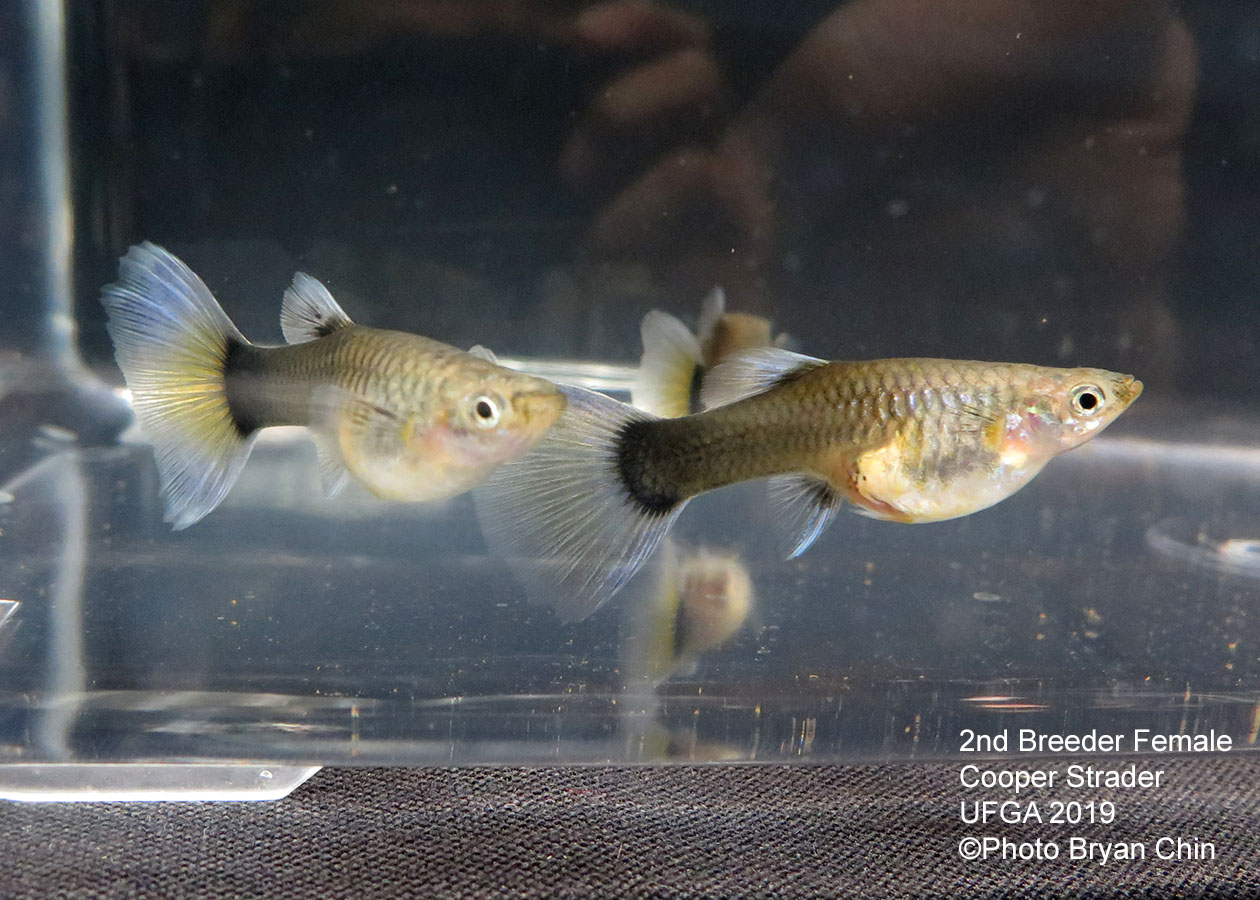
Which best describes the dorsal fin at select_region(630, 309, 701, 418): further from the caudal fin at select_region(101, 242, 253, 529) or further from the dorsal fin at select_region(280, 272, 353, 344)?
the caudal fin at select_region(101, 242, 253, 529)

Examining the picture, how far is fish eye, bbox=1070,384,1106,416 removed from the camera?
1.62m

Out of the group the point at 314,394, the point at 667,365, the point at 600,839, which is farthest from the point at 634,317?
the point at 600,839

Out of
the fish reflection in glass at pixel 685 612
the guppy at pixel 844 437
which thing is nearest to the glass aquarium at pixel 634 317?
the fish reflection in glass at pixel 685 612

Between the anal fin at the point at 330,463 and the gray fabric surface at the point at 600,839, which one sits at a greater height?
the anal fin at the point at 330,463

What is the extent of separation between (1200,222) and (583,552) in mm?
3237

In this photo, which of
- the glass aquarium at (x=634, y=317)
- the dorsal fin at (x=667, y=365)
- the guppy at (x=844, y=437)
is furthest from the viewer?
the dorsal fin at (x=667, y=365)

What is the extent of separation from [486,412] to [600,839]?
2.49ft

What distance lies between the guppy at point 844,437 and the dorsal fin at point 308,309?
43cm

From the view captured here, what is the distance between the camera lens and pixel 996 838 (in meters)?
1.66

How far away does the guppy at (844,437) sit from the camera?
1.61m

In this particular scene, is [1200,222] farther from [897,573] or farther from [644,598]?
[644,598]

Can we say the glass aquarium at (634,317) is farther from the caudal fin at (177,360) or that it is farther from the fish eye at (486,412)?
the fish eye at (486,412)

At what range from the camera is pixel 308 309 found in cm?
177

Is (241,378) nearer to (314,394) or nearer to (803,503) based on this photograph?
(314,394)
